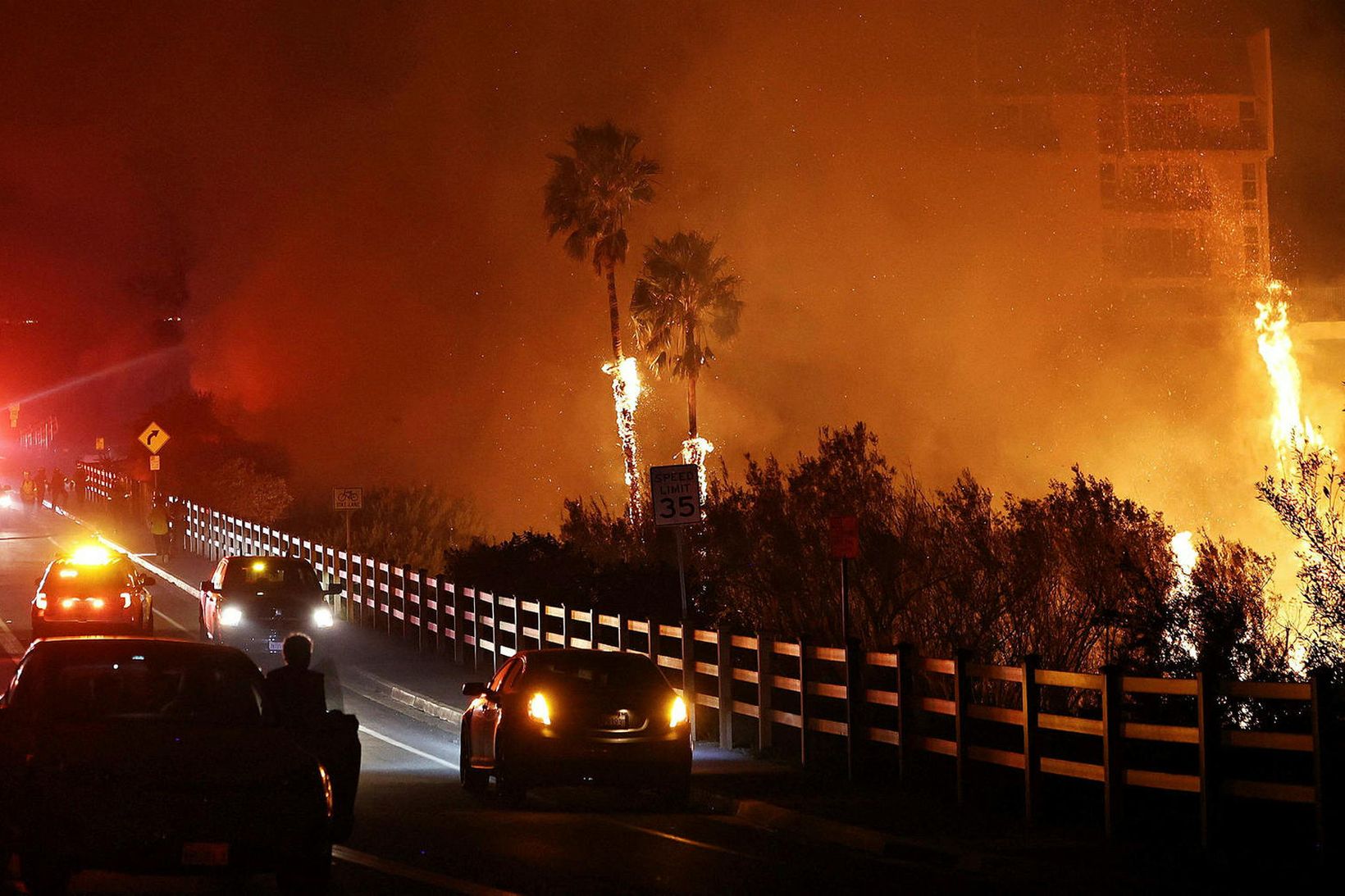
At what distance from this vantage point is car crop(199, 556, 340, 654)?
1061 inches

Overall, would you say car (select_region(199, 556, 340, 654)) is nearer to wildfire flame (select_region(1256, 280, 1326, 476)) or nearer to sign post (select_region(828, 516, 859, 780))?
sign post (select_region(828, 516, 859, 780))

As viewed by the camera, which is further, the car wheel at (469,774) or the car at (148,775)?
the car wheel at (469,774)

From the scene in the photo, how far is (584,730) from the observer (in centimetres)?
1433

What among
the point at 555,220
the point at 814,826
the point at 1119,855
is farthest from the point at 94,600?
the point at 555,220

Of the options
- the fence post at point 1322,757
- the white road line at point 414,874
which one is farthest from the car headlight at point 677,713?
the fence post at point 1322,757

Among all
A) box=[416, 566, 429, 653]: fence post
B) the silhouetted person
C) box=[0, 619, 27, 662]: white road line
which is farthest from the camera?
box=[416, 566, 429, 653]: fence post

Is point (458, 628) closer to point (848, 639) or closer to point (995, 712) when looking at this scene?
point (848, 639)

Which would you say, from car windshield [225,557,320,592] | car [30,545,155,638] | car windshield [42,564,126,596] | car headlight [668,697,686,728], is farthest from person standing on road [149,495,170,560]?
car headlight [668,697,686,728]

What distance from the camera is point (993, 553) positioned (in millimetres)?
21484

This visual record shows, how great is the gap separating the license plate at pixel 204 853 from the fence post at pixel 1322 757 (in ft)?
23.5

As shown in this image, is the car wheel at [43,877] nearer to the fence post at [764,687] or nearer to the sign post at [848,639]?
the sign post at [848,639]

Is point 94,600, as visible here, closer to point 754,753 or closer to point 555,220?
point 754,753

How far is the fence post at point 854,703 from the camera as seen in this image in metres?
16.2

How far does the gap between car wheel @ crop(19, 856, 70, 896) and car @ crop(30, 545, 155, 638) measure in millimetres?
19031
